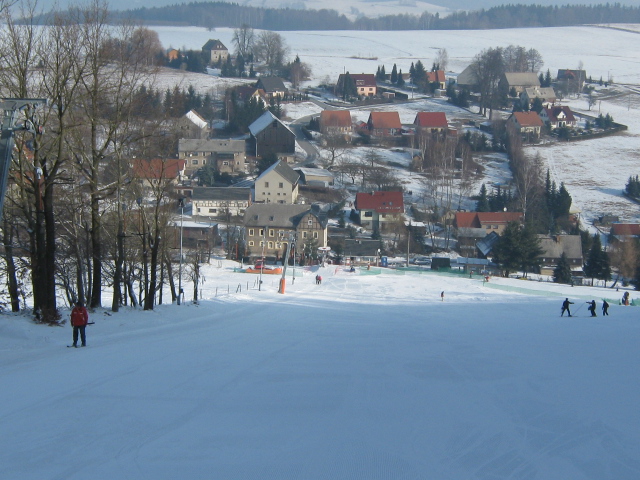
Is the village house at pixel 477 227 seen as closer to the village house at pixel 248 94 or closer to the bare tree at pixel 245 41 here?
the village house at pixel 248 94

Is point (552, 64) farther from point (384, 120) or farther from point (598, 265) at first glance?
point (598, 265)

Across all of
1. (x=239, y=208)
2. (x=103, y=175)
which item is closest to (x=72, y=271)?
(x=103, y=175)

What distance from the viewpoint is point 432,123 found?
7888cm

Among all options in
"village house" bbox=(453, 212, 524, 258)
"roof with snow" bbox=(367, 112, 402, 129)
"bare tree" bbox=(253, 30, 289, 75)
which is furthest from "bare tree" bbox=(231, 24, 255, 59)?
"village house" bbox=(453, 212, 524, 258)

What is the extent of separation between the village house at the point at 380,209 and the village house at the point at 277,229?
5549 millimetres

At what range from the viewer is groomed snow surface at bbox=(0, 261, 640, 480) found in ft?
20.4

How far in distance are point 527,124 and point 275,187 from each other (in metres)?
40.0

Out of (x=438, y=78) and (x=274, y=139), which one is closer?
(x=274, y=139)

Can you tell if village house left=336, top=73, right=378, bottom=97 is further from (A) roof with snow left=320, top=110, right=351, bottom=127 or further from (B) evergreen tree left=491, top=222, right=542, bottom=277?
(B) evergreen tree left=491, top=222, right=542, bottom=277

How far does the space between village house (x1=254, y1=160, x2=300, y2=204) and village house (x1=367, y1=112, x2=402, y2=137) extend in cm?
2232

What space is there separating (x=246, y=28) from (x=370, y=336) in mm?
119103

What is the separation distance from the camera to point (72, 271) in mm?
21125

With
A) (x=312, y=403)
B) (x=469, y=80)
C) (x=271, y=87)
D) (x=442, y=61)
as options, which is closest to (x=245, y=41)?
(x=271, y=87)

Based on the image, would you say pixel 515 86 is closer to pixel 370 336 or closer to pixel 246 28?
pixel 246 28
